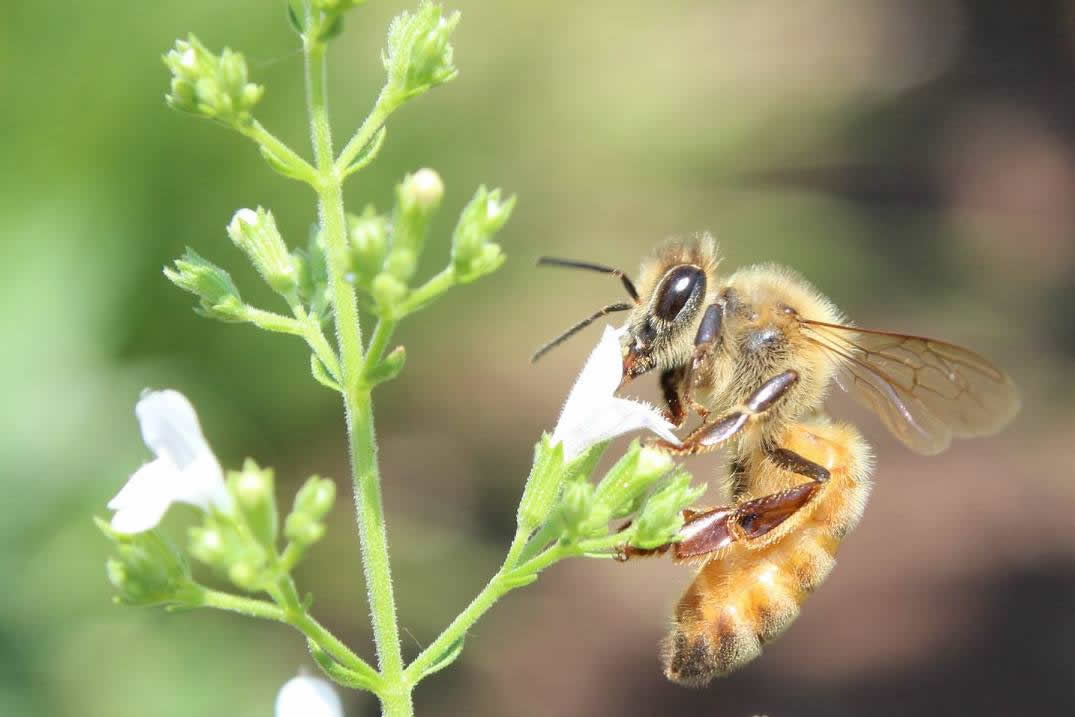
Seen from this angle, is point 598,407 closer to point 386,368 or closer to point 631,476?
point 631,476

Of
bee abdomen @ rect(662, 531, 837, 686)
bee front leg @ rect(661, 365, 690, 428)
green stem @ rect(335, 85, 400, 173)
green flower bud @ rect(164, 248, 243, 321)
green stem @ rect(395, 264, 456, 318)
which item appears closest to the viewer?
green stem @ rect(395, 264, 456, 318)

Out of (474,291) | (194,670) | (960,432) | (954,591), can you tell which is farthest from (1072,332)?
(194,670)

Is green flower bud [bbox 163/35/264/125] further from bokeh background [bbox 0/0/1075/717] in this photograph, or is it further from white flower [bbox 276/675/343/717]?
bokeh background [bbox 0/0/1075/717]

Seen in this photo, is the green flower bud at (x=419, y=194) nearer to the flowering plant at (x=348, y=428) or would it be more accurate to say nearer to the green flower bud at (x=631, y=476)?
the flowering plant at (x=348, y=428)

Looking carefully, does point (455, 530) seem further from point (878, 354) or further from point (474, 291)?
point (878, 354)

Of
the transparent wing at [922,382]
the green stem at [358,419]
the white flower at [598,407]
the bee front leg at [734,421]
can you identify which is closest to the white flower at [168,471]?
the green stem at [358,419]

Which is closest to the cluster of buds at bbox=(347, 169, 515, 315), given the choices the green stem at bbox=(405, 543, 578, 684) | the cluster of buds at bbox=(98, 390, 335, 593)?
the cluster of buds at bbox=(98, 390, 335, 593)

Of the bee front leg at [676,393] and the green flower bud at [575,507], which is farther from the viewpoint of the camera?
the bee front leg at [676,393]
